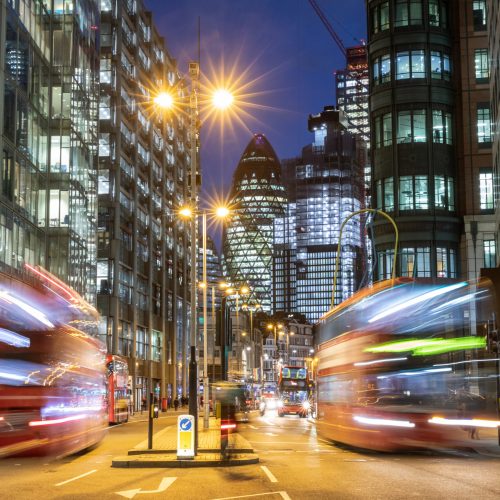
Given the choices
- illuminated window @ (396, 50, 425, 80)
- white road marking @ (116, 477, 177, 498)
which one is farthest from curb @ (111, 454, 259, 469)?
illuminated window @ (396, 50, 425, 80)

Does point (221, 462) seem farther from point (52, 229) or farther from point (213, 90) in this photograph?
point (52, 229)

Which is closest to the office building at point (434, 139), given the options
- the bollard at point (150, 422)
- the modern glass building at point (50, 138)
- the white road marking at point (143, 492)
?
the modern glass building at point (50, 138)

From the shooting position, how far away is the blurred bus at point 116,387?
46.4m

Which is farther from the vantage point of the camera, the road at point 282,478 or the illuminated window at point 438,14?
Answer: the illuminated window at point 438,14

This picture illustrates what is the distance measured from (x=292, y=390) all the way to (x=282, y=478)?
50.8 m

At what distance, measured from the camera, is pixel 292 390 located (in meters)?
68.0

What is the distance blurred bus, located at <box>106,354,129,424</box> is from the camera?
4644 cm

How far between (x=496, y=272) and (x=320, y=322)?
701cm

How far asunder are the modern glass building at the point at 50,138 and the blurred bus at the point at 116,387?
7.65 metres

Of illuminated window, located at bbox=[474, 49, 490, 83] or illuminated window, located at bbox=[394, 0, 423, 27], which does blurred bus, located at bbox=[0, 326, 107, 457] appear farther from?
illuminated window, located at bbox=[394, 0, 423, 27]

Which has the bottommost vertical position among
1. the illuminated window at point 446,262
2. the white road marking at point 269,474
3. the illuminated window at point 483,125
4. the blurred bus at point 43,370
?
the white road marking at point 269,474

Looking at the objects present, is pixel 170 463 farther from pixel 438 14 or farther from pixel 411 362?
pixel 438 14

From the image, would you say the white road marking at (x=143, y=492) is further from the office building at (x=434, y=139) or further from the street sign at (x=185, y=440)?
the office building at (x=434, y=139)

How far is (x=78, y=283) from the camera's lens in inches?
2475
